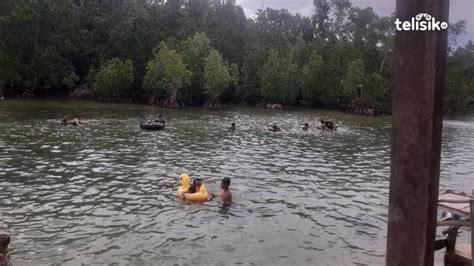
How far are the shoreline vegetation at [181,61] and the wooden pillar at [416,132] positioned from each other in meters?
52.8

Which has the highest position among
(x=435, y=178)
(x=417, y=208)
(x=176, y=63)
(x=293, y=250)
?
(x=176, y=63)

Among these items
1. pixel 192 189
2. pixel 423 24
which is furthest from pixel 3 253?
pixel 423 24

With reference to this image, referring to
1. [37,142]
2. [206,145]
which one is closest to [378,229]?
[206,145]

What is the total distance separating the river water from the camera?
10.1 metres

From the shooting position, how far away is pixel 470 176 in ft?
65.1

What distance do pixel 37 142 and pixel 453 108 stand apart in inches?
2182

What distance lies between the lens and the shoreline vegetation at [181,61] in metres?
56.2

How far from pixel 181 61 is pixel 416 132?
54256 millimetres

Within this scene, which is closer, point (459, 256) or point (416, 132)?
point (416, 132)

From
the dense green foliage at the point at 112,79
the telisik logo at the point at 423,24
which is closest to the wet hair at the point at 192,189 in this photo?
the telisik logo at the point at 423,24

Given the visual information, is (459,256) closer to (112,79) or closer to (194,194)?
(194,194)

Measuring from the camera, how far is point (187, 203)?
1388cm

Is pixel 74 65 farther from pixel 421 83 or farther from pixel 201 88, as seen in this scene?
pixel 421 83

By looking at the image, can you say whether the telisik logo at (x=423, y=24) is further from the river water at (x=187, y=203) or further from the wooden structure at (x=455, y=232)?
the river water at (x=187, y=203)
